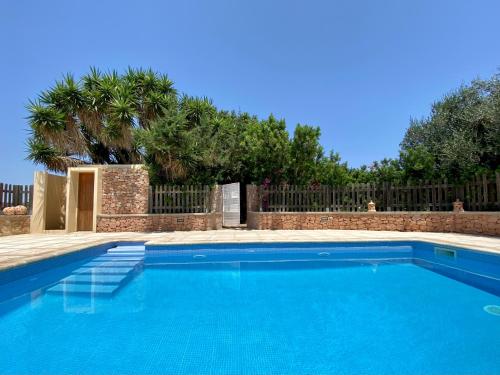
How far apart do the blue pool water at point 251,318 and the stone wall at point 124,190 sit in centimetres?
482

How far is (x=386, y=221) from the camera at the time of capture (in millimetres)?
10805

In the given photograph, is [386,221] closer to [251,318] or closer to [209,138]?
[209,138]

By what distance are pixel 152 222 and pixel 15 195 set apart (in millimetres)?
5557

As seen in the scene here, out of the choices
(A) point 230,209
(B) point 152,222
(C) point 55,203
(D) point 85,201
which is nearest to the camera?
(B) point 152,222

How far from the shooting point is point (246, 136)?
1216 cm

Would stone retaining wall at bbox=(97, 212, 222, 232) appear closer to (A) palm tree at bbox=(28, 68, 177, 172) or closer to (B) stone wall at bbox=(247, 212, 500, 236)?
(B) stone wall at bbox=(247, 212, 500, 236)

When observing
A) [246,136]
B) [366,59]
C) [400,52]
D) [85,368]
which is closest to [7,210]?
[246,136]

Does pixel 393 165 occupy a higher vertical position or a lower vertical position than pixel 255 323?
higher

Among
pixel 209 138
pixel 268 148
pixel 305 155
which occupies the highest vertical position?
pixel 209 138

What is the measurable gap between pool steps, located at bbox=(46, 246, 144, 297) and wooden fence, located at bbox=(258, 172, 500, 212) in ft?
20.9

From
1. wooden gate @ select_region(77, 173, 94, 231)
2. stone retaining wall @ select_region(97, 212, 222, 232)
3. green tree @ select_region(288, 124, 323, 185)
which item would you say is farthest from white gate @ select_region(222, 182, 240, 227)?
wooden gate @ select_region(77, 173, 94, 231)

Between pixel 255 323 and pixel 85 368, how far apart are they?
1709mm

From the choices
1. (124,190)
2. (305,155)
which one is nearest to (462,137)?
(305,155)

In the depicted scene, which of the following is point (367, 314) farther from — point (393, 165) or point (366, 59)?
point (366, 59)
